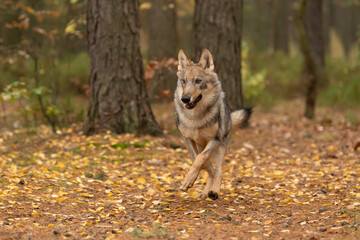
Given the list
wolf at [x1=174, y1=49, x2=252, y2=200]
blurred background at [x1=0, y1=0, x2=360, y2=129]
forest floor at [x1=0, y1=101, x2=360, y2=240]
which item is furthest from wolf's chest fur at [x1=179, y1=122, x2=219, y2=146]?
blurred background at [x1=0, y1=0, x2=360, y2=129]

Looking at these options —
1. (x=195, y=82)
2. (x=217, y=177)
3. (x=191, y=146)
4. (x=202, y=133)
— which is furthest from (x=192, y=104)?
(x=217, y=177)

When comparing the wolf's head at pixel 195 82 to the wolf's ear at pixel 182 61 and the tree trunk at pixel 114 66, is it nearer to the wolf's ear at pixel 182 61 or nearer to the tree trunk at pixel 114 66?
the wolf's ear at pixel 182 61

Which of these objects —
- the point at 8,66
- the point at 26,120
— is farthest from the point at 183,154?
the point at 8,66

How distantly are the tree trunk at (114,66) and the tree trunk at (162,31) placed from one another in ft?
18.8

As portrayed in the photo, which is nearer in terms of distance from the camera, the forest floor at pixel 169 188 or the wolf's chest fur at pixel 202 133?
the forest floor at pixel 169 188

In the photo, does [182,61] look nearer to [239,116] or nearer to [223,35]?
[239,116]

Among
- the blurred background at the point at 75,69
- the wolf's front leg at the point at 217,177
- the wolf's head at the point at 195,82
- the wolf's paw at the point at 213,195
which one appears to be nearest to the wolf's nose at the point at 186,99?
the wolf's head at the point at 195,82

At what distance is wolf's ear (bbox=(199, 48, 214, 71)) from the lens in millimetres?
6113

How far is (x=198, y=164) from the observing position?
5.68 m

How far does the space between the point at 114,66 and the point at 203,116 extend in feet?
9.49

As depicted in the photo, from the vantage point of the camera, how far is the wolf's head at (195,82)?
5.73 metres

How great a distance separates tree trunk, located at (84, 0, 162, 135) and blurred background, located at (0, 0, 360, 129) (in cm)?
70

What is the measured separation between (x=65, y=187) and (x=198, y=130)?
1887 mm

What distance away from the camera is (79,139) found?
847 centimetres
